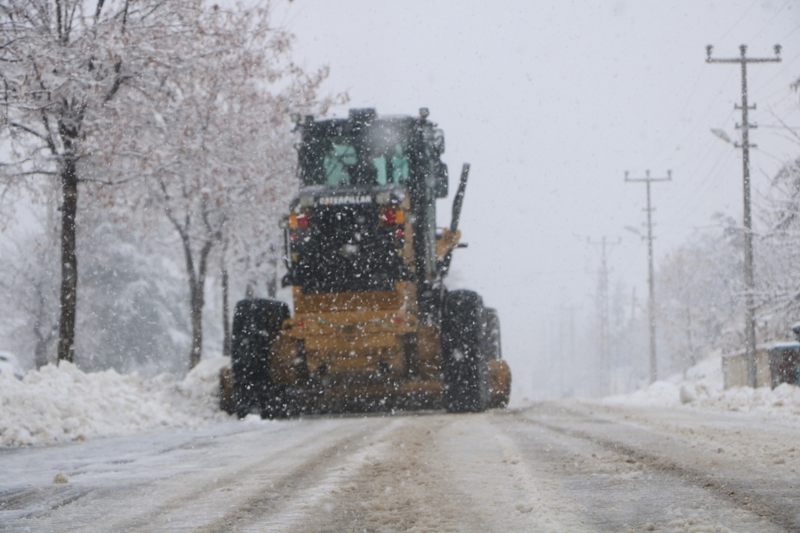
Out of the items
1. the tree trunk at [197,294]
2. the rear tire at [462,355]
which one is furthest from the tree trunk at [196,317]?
the rear tire at [462,355]

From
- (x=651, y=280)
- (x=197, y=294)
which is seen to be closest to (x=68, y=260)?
(x=197, y=294)

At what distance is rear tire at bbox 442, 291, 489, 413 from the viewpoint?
Result: 14.6 meters

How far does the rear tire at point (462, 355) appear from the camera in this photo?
48.0 feet

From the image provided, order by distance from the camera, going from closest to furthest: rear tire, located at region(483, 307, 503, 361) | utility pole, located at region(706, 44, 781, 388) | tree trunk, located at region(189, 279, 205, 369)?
rear tire, located at region(483, 307, 503, 361), tree trunk, located at region(189, 279, 205, 369), utility pole, located at region(706, 44, 781, 388)

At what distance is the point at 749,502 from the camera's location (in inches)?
205

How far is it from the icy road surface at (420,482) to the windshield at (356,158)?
16.9ft

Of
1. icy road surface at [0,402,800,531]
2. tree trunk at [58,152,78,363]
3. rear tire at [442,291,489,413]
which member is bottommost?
icy road surface at [0,402,800,531]

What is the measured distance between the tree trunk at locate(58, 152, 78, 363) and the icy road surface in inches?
248

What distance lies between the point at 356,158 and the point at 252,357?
335 cm

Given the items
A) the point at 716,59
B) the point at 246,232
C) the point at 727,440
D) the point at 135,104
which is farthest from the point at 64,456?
the point at 716,59

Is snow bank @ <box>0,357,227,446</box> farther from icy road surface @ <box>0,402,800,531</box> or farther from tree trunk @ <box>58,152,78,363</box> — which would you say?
tree trunk @ <box>58,152,78,363</box>

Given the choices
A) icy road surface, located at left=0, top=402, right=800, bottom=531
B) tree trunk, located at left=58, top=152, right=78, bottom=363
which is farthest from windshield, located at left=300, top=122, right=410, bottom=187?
icy road surface, located at left=0, top=402, right=800, bottom=531

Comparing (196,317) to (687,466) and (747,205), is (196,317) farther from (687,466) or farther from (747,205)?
(687,466)

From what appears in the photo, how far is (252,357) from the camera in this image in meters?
14.8
